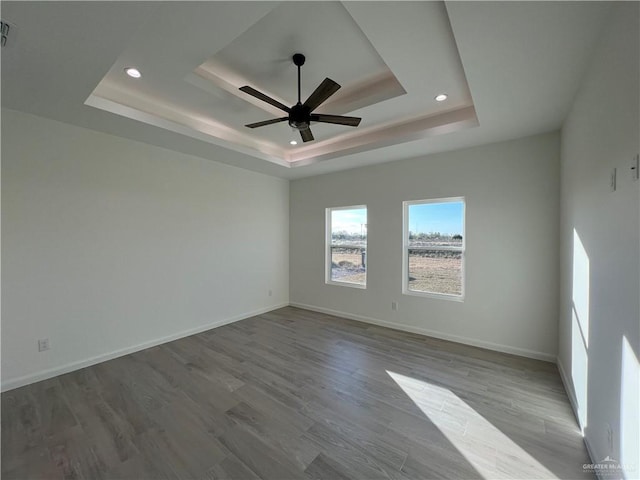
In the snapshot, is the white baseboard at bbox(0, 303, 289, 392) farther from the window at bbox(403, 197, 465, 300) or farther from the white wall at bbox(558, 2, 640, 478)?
the white wall at bbox(558, 2, 640, 478)

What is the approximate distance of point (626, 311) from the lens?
4.06ft

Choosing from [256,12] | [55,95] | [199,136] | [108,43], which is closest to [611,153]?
[256,12]

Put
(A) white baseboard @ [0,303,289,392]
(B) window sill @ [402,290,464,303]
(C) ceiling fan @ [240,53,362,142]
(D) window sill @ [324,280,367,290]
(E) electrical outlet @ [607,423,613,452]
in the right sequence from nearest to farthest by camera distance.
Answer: (E) electrical outlet @ [607,423,613,452], (C) ceiling fan @ [240,53,362,142], (A) white baseboard @ [0,303,289,392], (B) window sill @ [402,290,464,303], (D) window sill @ [324,280,367,290]

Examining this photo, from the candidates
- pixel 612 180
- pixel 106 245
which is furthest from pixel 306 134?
pixel 106 245

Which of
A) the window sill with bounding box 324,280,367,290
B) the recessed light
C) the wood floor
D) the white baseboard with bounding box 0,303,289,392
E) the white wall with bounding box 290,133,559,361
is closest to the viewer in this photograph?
the wood floor

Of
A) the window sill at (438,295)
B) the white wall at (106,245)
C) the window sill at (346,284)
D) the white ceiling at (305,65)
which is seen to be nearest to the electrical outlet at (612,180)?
the white ceiling at (305,65)

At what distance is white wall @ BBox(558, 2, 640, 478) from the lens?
1180 mm

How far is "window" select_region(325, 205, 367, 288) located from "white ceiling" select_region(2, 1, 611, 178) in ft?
5.09

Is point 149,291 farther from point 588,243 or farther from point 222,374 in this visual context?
point 588,243

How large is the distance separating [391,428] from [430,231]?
2.75m

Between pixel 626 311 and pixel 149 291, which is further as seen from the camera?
pixel 149 291

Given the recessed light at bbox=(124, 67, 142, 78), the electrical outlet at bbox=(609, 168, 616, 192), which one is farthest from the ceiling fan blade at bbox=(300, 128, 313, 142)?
the electrical outlet at bbox=(609, 168, 616, 192)

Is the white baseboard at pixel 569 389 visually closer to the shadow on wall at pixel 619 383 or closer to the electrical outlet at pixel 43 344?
the shadow on wall at pixel 619 383

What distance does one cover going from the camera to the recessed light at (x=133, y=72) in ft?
7.37
